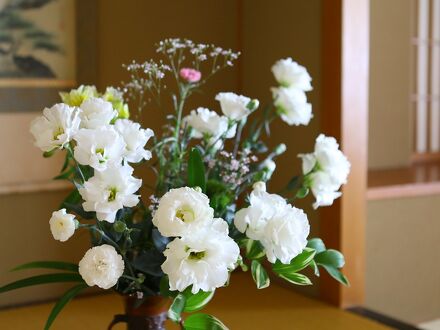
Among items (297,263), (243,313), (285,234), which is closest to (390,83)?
(243,313)

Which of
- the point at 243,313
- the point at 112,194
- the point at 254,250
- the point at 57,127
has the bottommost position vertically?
the point at 243,313

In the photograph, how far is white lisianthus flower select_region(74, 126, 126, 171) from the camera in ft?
3.65

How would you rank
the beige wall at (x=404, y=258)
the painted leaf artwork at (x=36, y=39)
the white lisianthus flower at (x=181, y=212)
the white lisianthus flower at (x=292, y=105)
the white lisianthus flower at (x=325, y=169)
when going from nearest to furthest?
Result: the white lisianthus flower at (x=181, y=212)
the white lisianthus flower at (x=325, y=169)
the white lisianthus flower at (x=292, y=105)
the painted leaf artwork at (x=36, y=39)
the beige wall at (x=404, y=258)

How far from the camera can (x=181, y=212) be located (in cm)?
108

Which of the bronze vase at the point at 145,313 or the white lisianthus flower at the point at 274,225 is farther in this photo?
the bronze vase at the point at 145,313

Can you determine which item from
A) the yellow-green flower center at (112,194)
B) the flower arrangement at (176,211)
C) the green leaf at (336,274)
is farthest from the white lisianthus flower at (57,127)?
the green leaf at (336,274)

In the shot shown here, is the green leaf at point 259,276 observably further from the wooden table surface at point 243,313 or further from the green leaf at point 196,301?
the wooden table surface at point 243,313

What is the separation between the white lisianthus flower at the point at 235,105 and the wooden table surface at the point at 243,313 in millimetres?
588

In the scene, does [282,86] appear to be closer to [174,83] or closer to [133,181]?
[133,181]

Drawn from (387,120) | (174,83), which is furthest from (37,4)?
(387,120)

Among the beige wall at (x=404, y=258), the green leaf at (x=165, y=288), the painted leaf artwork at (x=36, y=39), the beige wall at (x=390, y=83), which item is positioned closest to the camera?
the green leaf at (x=165, y=288)

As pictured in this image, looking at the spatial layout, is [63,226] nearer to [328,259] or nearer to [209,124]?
[209,124]

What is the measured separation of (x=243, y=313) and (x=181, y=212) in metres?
0.80

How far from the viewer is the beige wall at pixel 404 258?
203 cm
